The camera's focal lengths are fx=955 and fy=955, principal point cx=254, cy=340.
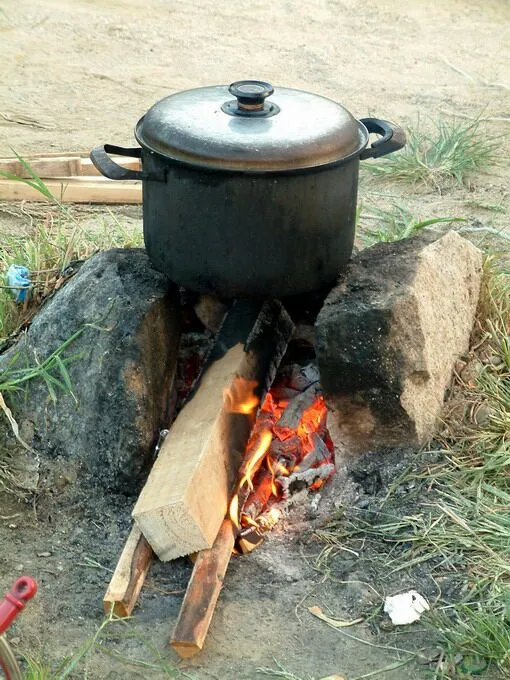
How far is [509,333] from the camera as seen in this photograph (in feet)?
12.4

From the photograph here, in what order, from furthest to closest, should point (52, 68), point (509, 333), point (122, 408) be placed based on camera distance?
point (52, 68) < point (509, 333) < point (122, 408)

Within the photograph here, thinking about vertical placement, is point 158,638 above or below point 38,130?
above

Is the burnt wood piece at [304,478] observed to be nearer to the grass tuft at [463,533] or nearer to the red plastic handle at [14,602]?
the grass tuft at [463,533]

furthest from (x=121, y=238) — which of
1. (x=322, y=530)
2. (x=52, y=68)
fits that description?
(x=52, y=68)

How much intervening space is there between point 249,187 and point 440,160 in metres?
3.45

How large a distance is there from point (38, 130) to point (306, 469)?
420cm

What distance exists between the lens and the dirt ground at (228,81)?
8.89ft

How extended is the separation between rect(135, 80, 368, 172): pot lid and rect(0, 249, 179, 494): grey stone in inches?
21.8

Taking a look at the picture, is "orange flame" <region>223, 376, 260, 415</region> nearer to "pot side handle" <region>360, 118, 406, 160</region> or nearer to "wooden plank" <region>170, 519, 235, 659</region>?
"wooden plank" <region>170, 519, 235, 659</region>

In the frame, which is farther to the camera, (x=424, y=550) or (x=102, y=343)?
(x=102, y=343)

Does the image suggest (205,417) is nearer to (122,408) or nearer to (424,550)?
(122,408)

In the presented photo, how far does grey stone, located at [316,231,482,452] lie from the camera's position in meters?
3.10

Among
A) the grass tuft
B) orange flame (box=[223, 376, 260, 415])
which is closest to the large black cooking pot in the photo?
orange flame (box=[223, 376, 260, 415])

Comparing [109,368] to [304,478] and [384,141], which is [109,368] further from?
[384,141]
